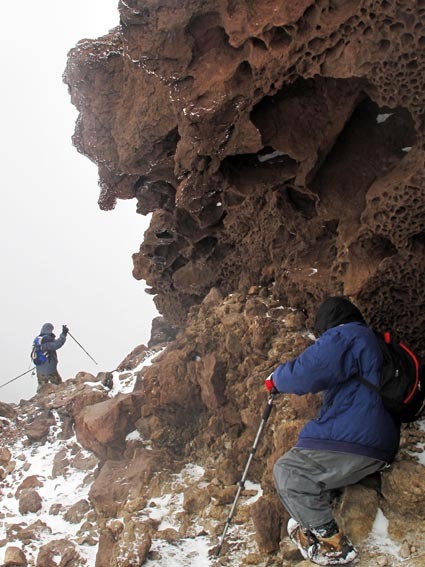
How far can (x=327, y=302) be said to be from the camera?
565 centimetres

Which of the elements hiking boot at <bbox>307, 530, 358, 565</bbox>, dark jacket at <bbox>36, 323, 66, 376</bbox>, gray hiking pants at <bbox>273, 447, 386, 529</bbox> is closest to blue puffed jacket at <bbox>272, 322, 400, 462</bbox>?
gray hiking pants at <bbox>273, 447, 386, 529</bbox>

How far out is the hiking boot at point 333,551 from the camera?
15.4 ft

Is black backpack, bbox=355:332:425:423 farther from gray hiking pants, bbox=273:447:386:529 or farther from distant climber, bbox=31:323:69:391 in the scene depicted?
distant climber, bbox=31:323:69:391

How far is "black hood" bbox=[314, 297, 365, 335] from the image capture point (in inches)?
215

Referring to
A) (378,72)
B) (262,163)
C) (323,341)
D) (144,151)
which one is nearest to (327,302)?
(323,341)

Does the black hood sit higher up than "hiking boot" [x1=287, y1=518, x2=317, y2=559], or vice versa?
the black hood

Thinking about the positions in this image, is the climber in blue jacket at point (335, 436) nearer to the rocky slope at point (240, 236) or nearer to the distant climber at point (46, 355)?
the rocky slope at point (240, 236)

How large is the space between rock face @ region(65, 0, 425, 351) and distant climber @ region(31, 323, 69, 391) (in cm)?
812

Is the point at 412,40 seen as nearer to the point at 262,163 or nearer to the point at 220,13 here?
the point at 220,13

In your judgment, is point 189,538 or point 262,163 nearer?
point 189,538

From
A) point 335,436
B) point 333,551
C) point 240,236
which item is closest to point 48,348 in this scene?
point 240,236

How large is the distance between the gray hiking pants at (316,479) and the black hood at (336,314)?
1.44 m

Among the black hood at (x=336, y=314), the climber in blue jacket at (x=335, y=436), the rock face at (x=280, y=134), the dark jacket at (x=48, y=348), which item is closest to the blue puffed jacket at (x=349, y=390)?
the climber in blue jacket at (x=335, y=436)

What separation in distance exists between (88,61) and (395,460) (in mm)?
9171
